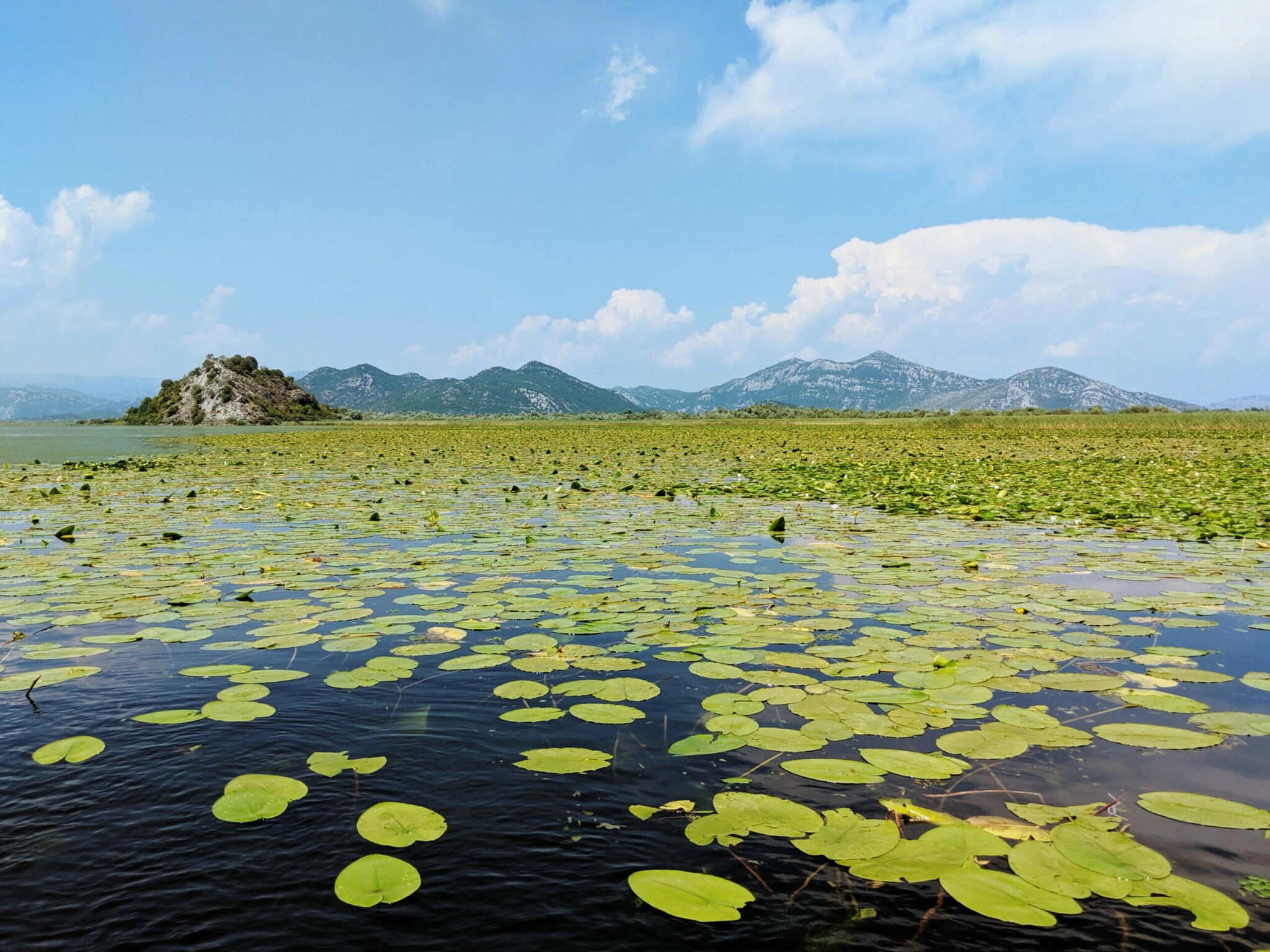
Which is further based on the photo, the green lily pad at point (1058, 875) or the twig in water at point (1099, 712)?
the twig in water at point (1099, 712)

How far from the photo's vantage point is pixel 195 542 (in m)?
8.49

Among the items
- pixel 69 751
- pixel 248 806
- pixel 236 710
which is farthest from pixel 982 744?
pixel 69 751

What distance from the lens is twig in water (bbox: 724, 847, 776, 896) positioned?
229 centimetres

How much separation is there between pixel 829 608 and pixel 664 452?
22459mm

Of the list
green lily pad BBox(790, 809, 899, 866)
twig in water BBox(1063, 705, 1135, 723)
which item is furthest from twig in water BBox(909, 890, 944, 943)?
twig in water BBox(1063, 705, 1135, 723)

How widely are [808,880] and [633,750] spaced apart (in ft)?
3.66

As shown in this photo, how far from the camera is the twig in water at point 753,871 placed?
2.29 meters

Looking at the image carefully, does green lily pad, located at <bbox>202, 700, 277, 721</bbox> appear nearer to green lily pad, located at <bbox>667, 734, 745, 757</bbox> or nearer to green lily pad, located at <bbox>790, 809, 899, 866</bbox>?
green lily pad, located at <bbox>667, 734, 745, 757</bbox>

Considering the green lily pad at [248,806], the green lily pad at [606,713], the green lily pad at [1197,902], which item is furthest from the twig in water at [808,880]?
the green lily pad at [248,806]

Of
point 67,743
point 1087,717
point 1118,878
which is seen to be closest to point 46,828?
point 67,743

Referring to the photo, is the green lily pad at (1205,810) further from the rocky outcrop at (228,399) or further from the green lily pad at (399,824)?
the rocky outcrop at (228,399)

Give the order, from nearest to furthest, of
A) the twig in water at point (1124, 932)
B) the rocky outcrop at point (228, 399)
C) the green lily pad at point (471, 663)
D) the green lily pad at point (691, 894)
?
the twig in water at point (1124, 932) < the green lily pad at point (691, 894) < the green lily pad at point (471, 663) < the rocky outcrop at point (228, 399)

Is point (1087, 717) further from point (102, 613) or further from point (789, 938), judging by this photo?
point (102, 613)

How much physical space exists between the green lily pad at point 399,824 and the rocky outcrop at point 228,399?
303 feet
